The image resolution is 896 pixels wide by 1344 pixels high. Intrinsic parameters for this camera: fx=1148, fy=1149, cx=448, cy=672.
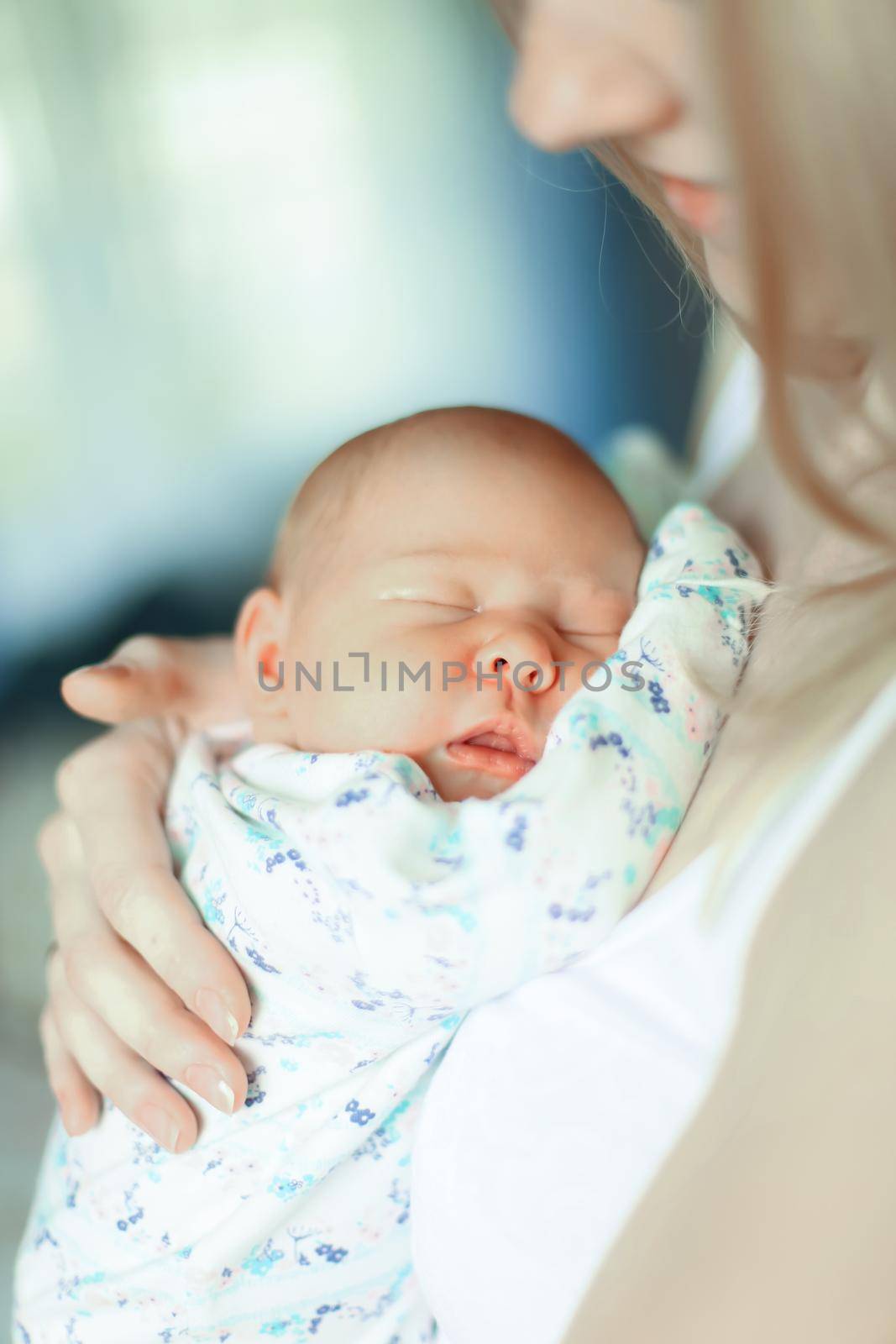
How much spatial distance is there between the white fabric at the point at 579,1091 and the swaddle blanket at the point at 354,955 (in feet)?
0.13

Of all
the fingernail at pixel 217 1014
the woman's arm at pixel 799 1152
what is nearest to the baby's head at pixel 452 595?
the fingernail at pixel 217 1014

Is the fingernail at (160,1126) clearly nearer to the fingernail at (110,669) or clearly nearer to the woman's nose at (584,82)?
the fingernail at (110,669)

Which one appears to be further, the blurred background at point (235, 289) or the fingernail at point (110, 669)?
the blurred background at point (235, 289)

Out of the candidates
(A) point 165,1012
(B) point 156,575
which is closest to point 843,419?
(A) point 165,1012

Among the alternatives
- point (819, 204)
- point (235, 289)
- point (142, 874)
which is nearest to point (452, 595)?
point (142, 874)

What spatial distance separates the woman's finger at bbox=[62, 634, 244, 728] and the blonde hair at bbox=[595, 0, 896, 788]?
669mm

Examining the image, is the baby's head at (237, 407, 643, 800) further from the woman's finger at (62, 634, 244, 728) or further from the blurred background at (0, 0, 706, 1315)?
the blurred background at (0, 0, 706, 1315)

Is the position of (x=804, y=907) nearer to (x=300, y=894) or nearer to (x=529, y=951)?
(x=529, y=951)

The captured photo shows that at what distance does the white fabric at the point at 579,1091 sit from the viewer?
0.69 m

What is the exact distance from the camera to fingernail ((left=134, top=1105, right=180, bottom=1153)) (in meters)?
0.90

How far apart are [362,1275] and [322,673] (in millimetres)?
495

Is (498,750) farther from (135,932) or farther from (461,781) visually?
(135,932)

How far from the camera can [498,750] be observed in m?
0.93

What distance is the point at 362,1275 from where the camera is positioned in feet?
3.07
